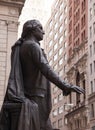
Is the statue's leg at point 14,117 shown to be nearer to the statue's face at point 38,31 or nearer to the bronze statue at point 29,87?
the bronze statue at point 29,87

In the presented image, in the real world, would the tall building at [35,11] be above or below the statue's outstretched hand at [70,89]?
above

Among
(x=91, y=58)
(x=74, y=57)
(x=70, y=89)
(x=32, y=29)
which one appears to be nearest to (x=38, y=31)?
(x=32, y=29)

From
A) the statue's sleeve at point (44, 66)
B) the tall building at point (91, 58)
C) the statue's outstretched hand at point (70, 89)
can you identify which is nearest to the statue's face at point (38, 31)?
the statue's sleeve at point (44, 66)

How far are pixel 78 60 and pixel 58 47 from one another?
24.2m

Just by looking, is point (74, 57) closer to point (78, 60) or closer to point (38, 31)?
point (78, 60)

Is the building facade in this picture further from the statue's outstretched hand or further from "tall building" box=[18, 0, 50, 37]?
the statue's outstretched hand

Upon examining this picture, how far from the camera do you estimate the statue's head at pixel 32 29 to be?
543 centimetres

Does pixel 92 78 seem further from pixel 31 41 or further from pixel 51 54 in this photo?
Answer: pixel 31 41

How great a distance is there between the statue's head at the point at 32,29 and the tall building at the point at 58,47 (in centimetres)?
8145

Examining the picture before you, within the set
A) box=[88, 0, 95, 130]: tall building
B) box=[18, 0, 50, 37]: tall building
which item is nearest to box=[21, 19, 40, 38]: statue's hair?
box=[88, 0, 95, 130]: tall building

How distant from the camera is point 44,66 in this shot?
516 centimetres

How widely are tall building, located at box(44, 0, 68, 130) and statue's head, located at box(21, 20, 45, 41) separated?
81.4 m

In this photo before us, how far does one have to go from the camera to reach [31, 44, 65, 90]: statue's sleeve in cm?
508

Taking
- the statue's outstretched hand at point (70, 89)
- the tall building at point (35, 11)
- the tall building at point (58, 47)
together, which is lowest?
the statue's outstretched hand at point (70, 89)
